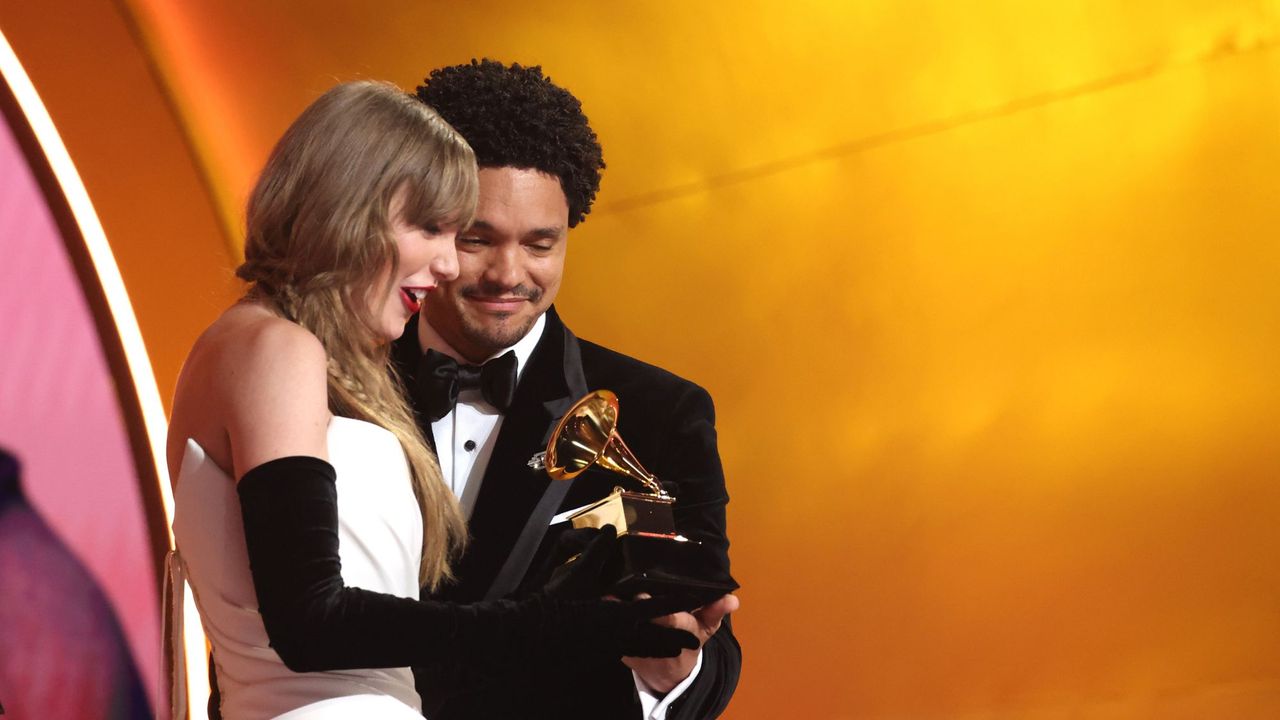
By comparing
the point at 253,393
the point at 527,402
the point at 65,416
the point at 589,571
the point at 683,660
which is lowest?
the point at 683,660

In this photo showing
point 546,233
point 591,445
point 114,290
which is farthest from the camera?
point 114,290

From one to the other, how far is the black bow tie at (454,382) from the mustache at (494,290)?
124 mm

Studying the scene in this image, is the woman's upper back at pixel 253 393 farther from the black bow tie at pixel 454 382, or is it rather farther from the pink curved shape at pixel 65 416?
the pink curved shape at pixel 65 416

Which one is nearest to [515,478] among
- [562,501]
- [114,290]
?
[562,501]

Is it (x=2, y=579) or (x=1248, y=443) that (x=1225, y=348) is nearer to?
(x=1248, y=443)

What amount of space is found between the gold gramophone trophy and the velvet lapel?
10cm

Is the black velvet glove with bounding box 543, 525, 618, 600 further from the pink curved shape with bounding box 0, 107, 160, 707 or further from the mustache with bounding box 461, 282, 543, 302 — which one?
the pink curved shape with bounding box 0, 107, 160, 707

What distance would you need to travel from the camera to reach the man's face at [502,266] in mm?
2498

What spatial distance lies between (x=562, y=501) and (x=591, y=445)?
0.17 m

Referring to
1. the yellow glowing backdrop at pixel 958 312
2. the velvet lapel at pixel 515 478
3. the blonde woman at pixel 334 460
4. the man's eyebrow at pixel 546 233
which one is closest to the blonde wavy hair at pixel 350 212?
the blonde woman at pixel 334 460

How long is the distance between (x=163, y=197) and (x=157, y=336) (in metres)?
0.44

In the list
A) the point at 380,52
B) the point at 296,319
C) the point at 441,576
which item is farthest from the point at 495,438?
the point at 380,52

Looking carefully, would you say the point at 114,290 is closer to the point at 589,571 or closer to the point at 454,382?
the point at 454,382

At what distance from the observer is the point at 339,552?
1784mm
